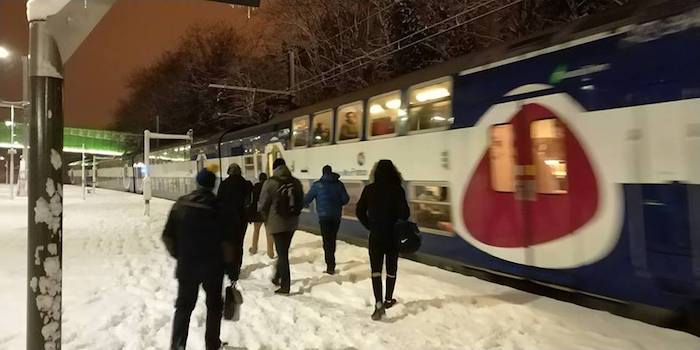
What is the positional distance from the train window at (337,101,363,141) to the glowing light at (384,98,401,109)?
114 centimetres

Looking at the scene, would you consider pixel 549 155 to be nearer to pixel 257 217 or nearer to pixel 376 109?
pixel 376 109

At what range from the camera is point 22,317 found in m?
6.81

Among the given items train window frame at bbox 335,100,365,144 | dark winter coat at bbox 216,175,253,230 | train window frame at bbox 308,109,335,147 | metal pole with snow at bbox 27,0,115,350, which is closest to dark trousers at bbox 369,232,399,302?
dark winter coat at bbox 216,175,253,230

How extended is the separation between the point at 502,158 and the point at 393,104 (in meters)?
3.17

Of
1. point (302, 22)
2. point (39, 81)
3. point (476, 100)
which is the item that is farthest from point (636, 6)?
point (302, 22)

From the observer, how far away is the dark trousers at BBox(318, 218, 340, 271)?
959 cm

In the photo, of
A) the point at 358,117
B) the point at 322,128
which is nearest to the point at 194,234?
the point at 358,117

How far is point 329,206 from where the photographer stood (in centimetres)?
965

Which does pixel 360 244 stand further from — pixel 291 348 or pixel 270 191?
pixel 291 348

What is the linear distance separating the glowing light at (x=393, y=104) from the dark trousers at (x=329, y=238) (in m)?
2.43

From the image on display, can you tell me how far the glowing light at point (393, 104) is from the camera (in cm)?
1070

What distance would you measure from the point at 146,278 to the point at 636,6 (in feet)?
25.4

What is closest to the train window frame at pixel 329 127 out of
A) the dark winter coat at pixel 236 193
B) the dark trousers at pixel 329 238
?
the dark trousers at pixel 329 238

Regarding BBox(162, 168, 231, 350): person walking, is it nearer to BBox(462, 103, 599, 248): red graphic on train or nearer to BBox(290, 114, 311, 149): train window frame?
BBox(462, 103, 599, 248): red graphic on train
